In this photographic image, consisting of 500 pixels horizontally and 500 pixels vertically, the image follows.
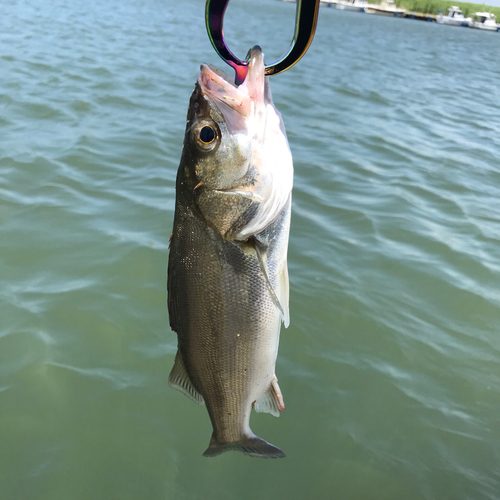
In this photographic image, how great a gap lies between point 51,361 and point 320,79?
500 inches

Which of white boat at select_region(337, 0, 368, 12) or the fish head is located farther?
white boat at select_region(337, 0, 368, 12)

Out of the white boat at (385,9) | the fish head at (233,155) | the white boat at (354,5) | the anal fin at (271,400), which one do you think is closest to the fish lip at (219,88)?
the fish head at (233,155)

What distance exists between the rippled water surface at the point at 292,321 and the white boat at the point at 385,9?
8894cm

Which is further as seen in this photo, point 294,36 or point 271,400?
point 271,400

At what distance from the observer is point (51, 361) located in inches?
138

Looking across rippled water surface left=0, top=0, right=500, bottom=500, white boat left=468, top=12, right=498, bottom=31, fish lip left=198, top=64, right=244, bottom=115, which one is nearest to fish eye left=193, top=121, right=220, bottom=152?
fish lip left=198, top=64, right=244, bottom=115

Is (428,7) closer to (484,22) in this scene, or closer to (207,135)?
(484,22)

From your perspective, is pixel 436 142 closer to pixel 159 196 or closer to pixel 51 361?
pixel 159 196

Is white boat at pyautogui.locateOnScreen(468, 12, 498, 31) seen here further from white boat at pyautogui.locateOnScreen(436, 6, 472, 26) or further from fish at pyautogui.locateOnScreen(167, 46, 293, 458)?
fish at pyautogui.locateOnScreen(167, 46, 293, 458)

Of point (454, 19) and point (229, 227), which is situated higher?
point (454, 19)

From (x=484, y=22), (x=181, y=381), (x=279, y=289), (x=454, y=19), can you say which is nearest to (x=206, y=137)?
(x=279, y=289)

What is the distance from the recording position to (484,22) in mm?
75438

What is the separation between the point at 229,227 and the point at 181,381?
31.0 inches

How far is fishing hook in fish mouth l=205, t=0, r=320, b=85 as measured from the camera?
4.66 feet
